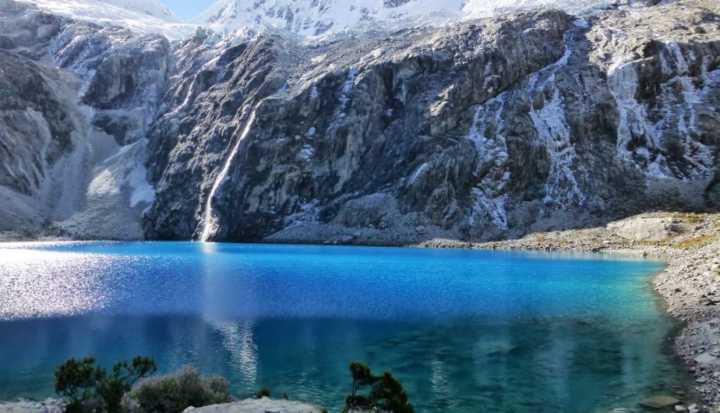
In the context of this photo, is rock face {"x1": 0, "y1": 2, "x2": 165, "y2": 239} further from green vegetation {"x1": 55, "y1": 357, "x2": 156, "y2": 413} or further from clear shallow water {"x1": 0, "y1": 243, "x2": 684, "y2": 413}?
green vegetation {"x1": 55, "y1": 357, "x2": 156, "y2": 413}

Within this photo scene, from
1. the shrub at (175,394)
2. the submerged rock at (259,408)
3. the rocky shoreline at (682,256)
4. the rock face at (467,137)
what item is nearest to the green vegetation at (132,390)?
the shrub at (175,394)

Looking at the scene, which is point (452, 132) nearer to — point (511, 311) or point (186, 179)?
point (186, 179)

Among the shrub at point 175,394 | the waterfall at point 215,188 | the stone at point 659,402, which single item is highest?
the waterfall at point 215,188

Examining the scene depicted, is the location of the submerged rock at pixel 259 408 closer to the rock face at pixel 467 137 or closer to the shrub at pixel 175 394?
the shrub at pixel 175 394

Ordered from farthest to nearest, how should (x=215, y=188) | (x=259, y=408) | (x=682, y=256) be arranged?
(x=215, y=188), (x=682, y=256), (x=259, y=408)

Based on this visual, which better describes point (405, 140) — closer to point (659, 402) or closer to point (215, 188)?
point (215, 188)

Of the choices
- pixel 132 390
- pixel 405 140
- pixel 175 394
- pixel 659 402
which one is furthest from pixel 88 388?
pixel 405 140

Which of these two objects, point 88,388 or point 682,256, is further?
point 682,256
